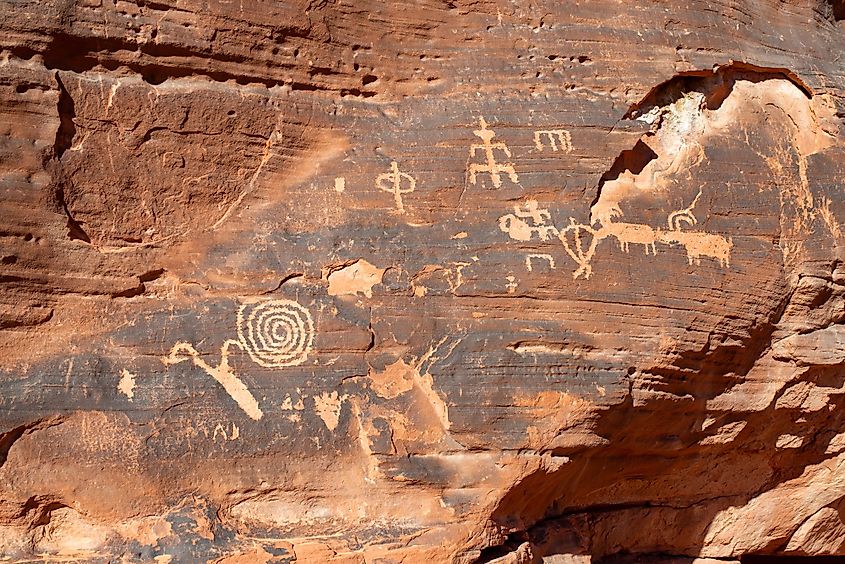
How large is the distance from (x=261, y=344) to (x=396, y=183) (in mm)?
935

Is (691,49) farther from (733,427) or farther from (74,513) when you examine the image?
(74,513)

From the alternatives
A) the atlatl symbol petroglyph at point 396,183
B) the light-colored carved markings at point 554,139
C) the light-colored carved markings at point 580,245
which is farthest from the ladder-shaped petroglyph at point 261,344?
the light-colored carved markings at point 554,139

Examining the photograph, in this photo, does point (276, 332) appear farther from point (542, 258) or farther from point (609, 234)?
point (609, 234)

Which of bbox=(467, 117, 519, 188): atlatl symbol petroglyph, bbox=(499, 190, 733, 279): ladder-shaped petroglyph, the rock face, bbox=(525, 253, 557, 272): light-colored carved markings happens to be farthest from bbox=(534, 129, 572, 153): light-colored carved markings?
bbox=(525, 253, 557, 272): light-colored carved markings

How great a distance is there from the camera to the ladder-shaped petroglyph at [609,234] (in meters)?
3.43

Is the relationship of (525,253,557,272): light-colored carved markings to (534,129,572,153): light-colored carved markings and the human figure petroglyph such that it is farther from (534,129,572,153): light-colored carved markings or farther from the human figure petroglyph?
(534,129,572,153): light-colored carved markings

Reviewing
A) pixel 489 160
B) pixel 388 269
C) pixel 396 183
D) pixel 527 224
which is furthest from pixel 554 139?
pixel 388 269

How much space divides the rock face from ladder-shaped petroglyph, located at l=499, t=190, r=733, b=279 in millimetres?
15

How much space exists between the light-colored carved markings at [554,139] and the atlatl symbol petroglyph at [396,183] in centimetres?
62

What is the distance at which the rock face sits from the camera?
304cm

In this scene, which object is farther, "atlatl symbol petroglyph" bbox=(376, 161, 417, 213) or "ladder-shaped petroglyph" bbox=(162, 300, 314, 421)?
"atlatl symbol petroglyph" bbox=(376, 161, 417, 213)

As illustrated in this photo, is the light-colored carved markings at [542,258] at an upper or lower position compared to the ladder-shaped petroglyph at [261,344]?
upper

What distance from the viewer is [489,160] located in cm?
352

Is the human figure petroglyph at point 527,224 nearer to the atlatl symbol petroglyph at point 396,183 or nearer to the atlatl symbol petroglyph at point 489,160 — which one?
the atlatl symbol petroglyph at point 489,160
